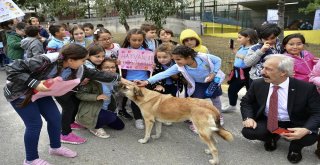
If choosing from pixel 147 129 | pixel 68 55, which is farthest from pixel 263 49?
pixel 68 55

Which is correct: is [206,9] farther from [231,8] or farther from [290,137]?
[290,137]

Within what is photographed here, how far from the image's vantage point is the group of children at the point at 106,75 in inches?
134

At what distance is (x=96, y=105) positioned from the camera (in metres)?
4.60

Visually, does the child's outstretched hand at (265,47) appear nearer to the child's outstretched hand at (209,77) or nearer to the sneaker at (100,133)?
the child's outstretched hand at (209,77)

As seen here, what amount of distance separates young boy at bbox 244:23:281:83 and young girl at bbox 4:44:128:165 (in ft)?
8.22

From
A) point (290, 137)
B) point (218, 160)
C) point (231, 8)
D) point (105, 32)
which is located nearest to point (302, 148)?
point (290, 137)

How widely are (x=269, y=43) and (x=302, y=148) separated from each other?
62.0 inches

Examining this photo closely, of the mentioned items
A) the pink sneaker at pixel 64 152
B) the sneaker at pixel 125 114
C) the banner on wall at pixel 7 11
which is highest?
the banner on wall at pixel 7 11

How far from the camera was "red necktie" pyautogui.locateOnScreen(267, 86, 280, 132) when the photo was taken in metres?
3.85

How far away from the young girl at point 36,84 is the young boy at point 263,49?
251 cm

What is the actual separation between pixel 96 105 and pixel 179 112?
4.07 ft

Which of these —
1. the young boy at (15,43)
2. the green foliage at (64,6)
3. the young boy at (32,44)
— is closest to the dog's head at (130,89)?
the young boy at (32,44)

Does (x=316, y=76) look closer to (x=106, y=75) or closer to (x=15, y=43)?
(x=106, y=75)

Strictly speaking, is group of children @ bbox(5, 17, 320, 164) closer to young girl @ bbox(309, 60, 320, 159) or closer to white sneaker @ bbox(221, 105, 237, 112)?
white sneaker @ bbox(221, 105, 237, 112)
